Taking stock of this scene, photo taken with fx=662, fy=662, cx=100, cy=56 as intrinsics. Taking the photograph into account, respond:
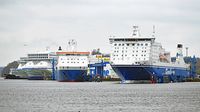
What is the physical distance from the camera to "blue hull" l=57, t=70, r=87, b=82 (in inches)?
6280

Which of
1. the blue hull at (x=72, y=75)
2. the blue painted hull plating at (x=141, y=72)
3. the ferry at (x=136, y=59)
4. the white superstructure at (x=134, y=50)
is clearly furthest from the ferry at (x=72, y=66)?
the white superstructure at (x=134, y=50)

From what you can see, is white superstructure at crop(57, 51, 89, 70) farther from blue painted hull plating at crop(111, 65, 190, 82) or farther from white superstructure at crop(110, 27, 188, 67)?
white superstructure at crop(110, 27, 188, 67)

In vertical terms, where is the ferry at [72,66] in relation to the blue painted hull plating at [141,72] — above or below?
above

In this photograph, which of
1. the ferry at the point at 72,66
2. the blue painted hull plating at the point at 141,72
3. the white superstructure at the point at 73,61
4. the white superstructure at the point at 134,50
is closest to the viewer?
the blue painted hull plating at the point at 141,72

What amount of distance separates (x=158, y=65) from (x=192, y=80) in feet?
130

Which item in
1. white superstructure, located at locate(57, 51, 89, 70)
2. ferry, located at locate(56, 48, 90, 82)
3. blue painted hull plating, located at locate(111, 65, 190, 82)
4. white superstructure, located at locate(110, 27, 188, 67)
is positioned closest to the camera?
blue painted hull plating, located at locate(111, 65, 190, 82)

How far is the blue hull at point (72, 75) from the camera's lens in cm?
15950

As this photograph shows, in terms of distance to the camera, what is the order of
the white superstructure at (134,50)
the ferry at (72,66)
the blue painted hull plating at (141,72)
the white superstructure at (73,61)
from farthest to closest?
the white superstructure at (73,61)
the ferry at (72,66)
the white superstructure at (134,50)
the blue painted hull plating at (141,72)

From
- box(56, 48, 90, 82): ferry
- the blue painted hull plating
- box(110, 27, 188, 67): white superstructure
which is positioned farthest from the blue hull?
box(110, 27, 188, 67): white superstructure

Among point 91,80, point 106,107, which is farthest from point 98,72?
point 106,107

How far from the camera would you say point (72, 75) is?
527ft

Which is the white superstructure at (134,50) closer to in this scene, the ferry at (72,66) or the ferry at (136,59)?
the ferry at (136,59)

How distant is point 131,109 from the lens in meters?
56.3

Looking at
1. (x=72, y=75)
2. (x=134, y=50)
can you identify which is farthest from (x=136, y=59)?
(x=72, y=75)
